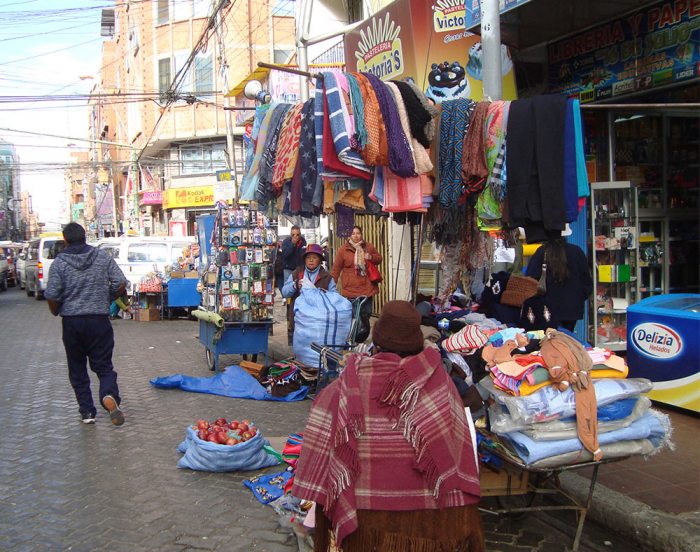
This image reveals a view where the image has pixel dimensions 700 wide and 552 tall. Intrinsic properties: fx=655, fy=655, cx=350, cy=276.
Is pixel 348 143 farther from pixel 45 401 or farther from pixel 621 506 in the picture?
pixel 45 401

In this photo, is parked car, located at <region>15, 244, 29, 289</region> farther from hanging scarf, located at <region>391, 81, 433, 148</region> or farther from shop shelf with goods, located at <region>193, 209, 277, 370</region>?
hanging scarf, located at <region>391, 81, 433, 148</region>

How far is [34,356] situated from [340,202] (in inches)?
321

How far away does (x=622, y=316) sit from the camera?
8469 mm

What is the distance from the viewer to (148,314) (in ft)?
53.6

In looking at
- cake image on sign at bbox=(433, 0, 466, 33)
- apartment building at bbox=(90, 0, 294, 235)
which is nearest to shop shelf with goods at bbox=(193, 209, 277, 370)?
cake image on sign at bbox=(433, 0, 466, 33)

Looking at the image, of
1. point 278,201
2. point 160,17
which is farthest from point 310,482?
point 160,17

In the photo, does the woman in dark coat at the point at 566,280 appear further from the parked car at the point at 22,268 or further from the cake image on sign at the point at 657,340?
the parked car at the point at 22,268

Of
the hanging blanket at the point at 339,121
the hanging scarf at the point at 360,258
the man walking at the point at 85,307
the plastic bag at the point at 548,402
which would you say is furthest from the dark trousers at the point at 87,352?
the plastic bag at the point at 548,402

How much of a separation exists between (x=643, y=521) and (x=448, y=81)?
6156 millimetres

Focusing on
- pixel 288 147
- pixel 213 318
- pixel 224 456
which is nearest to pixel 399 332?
pixel 288 147

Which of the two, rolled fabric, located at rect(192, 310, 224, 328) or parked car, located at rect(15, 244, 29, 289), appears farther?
parked car, located at rect(15, 244, 29, 289)

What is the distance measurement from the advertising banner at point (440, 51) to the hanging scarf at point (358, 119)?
4.25m

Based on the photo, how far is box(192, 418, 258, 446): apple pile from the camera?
528cm

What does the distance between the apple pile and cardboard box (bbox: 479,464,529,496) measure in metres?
2.15
